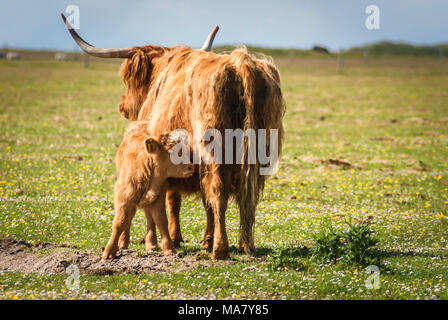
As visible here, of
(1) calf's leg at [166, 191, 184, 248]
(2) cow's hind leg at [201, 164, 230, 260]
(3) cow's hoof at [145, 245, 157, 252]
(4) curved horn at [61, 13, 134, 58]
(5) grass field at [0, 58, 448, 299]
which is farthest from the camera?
(4) curved horn at [61, 13, 134, 58]

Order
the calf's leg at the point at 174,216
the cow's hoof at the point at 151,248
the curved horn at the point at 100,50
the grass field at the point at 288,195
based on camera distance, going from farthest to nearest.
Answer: the curved horn at the point at 100,50 < the calf's leg at the point at 174,216 < the cow's hoof at the point at 151,248 < the grass field at the point at 288,195

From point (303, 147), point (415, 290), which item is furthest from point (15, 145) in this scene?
point (415, 290)

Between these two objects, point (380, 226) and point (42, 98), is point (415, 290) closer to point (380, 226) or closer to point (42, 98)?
point (380, 226)

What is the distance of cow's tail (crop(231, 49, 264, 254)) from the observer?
6.79 metres

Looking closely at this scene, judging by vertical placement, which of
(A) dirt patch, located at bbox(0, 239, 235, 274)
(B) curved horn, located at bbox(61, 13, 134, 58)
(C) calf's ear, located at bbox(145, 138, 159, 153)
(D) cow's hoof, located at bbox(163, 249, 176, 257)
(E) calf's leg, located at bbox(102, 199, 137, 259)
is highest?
(B) curved horn, located at bbox(61, 13, 134, 58)

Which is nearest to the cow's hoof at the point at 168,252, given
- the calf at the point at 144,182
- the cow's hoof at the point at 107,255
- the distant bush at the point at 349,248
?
the calf at the point at 144,182

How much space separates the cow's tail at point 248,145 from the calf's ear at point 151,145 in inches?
45.7

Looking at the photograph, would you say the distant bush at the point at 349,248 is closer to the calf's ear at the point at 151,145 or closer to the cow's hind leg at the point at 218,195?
the cow's hind leg at the point at 218,195

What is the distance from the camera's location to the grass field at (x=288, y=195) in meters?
6.32

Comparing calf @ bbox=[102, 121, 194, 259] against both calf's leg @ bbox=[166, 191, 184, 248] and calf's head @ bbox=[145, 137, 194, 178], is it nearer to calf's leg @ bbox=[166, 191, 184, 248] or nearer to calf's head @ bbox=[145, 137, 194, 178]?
calf's head @ bbox=[145, 137, 194, 178]

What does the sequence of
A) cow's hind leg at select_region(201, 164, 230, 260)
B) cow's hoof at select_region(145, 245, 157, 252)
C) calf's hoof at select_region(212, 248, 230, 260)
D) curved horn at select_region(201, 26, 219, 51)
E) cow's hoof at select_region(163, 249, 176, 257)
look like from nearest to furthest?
1. cow's hind leg at select_region(201, 164, 230, 260)
2. calf's hoof at select_region(212, 248, 230, 260)
3. cow's hoof at select_region(163, 249, 176, 257)
4. cow's hoof at select_region(145, 245, 157, 252)
5. curved horn at select_region(201, 26, 219, 51)

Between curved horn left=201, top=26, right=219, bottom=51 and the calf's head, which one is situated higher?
curved horn left=201, top=26, right=219, bottom=51

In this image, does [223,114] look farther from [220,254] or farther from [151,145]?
[220,254]

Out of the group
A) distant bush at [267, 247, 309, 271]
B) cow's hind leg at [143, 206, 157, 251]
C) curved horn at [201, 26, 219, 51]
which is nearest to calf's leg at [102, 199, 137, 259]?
cow's hind leg at [143, 206, 157, 251]
